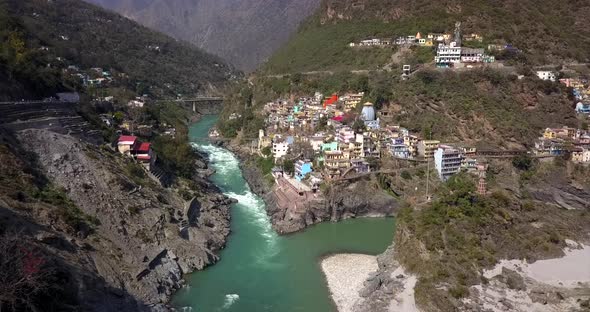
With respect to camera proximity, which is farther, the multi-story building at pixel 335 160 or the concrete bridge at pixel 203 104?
the concrete bridge at pixel 203 104

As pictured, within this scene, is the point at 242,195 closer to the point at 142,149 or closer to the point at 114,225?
the point at 142,149

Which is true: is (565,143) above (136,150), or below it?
below

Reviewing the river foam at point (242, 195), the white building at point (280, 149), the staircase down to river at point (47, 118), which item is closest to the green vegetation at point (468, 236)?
the river foam at point (242, 195)

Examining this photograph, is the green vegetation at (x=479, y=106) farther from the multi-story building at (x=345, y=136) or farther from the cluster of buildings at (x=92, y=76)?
the cluster of buildings at (x=92, y=76)

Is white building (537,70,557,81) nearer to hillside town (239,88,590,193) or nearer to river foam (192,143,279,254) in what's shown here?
hillside town (239,88,590,193)

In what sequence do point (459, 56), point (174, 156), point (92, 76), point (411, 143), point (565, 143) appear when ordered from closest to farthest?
point (174, 156)
point (565, 143)
point (411, 143)
point (459, 56)
point (92, 76)

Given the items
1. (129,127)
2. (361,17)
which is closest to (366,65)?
(361,17)

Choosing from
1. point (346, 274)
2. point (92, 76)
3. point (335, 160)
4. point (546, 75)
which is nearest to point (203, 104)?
point (92, 76)

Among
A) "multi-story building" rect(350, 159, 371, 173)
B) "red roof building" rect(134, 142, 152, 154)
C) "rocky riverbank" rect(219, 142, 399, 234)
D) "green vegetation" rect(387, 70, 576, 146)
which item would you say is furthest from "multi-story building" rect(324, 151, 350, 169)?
"red roof building" rect(134, 142, 152, 154)
